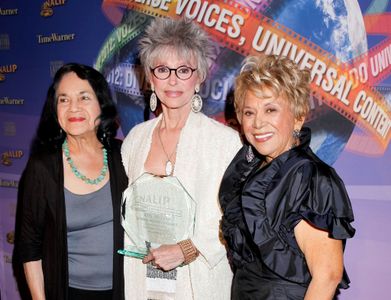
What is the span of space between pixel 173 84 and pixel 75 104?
0.45 m

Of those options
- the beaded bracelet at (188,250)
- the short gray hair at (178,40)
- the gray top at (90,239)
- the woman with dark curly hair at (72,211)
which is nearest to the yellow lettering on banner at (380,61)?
the short gray hair at (178,40)

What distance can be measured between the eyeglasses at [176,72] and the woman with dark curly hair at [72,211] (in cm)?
30

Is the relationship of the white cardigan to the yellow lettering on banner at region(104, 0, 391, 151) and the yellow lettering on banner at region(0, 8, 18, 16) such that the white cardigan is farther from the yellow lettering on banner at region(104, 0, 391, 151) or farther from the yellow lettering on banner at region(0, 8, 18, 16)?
the yellow lettering on banner at region(0, 8, 18, 16)

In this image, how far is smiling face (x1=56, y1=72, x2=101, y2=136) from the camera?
6.53 feet

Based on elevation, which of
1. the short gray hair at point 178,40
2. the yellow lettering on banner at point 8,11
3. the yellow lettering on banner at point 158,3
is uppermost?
the yellow lettering on banner at point 8,11

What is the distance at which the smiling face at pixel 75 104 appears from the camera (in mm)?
1991

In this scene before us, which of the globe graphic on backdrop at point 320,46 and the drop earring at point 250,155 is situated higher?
the globe graphic on backdrop at point 320,46

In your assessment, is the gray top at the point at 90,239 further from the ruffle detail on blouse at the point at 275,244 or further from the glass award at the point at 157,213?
the ruffle detail on blouse at the point at 275,244

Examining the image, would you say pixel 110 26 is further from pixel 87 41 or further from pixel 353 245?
pixel 353 245

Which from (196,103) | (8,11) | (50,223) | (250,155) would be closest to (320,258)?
(250,155)

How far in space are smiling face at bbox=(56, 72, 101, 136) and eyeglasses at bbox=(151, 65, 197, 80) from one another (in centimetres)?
33

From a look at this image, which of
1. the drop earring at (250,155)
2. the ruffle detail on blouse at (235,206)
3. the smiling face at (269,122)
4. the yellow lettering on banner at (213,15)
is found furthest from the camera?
the yellow lettering on banner at (213,15)

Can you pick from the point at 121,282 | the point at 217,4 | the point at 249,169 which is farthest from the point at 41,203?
the point at 217,4

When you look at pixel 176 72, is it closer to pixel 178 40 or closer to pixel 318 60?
pixel 178 40
